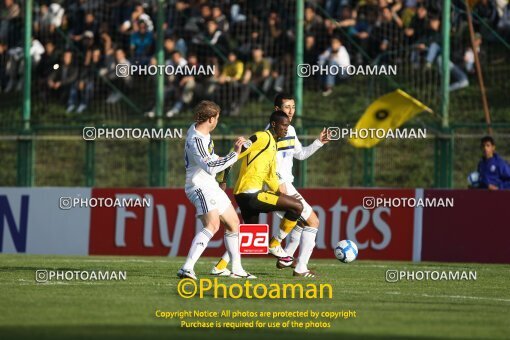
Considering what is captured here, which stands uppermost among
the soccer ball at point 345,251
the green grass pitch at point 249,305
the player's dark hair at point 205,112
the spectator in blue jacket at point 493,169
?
the player's dark hair at point 205,112

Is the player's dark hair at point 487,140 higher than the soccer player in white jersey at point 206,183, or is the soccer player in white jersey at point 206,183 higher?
the player's dark hair at point 487,140

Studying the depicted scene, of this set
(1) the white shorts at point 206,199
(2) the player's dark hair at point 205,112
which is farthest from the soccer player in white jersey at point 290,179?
(2) the player's dark hair at point 205,112

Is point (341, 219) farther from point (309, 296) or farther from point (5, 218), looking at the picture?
point (309, 296)

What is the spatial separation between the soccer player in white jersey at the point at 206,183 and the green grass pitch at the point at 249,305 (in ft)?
1.59

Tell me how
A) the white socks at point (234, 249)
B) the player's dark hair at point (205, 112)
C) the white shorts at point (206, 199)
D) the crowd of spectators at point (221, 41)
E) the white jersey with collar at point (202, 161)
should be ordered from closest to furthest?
the white jersey with collar at point (202, 161) → the player's dark hair at point (205, 112) → the white shorts at point (206, 199) → the white socks at point (234, 249) → the crowd of spectators at point (221, 41)

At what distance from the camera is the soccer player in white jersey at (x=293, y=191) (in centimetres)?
1691

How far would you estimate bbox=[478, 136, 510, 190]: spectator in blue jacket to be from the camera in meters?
22.2

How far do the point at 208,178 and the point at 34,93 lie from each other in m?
13.0

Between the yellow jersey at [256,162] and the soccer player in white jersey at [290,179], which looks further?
the soccer player in white jersey at [290,179]

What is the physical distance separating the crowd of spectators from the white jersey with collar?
10.9 m

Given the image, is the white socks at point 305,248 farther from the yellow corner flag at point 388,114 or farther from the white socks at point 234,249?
the yellow corner flag at point 388,114

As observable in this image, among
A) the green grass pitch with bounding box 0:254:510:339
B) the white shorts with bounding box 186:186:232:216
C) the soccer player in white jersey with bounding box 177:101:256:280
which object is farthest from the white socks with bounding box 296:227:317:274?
the white shorts with bounding box 186:186:232:216

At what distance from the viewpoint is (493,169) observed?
22.3m

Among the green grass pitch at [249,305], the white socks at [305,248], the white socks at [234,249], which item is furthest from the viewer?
the white socks at [305,248]
